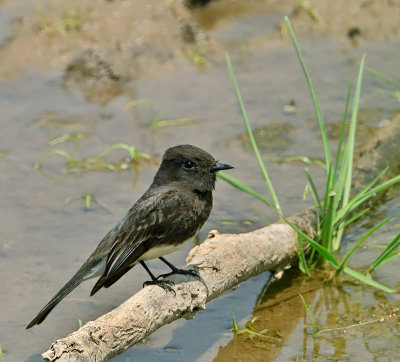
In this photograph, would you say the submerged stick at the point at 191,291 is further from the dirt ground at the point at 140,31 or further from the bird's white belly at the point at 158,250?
the dirt ground at the point at 140,31

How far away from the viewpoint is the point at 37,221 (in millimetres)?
7363

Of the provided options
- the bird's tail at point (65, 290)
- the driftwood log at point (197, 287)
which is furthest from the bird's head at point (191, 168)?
the bird's tail at point (65, 290)

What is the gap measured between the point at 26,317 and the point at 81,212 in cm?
162

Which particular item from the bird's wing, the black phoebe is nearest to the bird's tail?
the black phoebe

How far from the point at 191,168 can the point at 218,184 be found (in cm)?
205

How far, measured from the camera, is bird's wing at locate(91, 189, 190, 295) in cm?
548

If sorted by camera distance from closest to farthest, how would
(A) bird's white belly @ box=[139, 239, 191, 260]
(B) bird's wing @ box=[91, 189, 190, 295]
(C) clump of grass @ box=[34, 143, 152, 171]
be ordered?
1. (B) bird's wing @ box=[91, 189, 190, 295]
2. (A) bird's white belly @ box=[139, 239, 191, 260]
3. (C) clump of grass @ box=[34, 143, 152, 171]

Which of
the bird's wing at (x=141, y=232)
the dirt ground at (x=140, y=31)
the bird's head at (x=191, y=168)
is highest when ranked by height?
the dirt ground at (x=140, y=31)

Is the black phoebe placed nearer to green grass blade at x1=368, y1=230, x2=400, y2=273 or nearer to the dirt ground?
green grass blade at x1=368, y1=230, x2=400, y2=273

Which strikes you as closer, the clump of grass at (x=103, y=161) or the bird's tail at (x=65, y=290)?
the bird's tail at (x=65, y=290)

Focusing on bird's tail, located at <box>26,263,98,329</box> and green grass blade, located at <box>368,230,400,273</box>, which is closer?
bird's tail, located at <box>26,263,98,329</box>

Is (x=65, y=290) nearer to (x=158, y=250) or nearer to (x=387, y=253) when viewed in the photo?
(x=158, y=250)

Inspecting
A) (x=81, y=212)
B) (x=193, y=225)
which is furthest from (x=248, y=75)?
(x=193, y=225)

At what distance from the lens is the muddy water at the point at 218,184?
5.77 m
